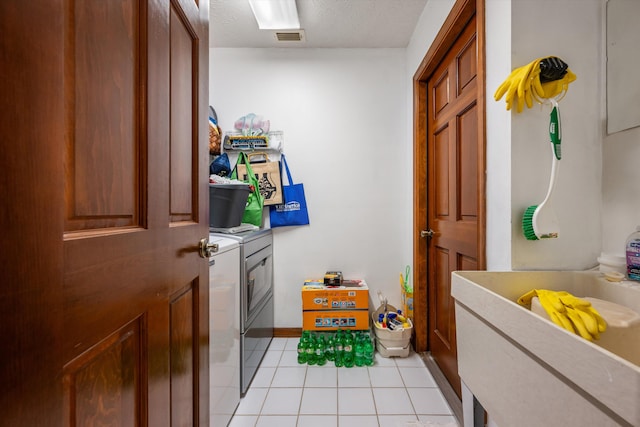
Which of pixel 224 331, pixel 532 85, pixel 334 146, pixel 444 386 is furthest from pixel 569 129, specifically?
pixel 334 146

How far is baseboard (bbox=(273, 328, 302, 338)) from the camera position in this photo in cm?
248

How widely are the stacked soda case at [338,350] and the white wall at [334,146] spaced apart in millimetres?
452

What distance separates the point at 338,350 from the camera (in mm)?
2000

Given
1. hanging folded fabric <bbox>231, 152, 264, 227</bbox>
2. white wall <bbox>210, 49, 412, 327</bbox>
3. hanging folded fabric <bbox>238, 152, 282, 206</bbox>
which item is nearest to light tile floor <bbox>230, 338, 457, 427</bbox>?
white wall <bbox>210, 49, 412, 327</bbox>

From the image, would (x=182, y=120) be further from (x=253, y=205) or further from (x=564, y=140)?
(x=253, y=205)

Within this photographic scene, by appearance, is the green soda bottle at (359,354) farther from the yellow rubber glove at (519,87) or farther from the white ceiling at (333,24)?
the white ceiling at (333,24)

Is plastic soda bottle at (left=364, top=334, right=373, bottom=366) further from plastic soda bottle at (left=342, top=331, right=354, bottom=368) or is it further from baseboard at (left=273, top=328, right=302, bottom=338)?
baseboard at (left=273, top=328, right=302, bottom=338)

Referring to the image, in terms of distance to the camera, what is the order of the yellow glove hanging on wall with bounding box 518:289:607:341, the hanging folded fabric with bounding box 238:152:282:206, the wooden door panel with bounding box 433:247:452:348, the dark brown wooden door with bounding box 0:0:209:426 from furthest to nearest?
the hanging folded fabric with bounding box 238:152:282:206 → the wooden door panel with bounding box 433:247:452:348 → the yellow glove hanging on wall with bounding box 518:289:607:341 → the dark brown wooden door with bounding box 0:0:209:426

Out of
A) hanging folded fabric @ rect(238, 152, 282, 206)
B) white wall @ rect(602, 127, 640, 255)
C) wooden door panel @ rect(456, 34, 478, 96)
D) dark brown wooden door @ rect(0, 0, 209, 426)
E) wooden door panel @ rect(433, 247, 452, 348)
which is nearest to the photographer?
dark brown wooden door @ rect(0, 0, 209, 426)

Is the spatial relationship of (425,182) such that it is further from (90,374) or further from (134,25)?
(90,374)

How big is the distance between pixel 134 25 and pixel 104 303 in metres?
0.57

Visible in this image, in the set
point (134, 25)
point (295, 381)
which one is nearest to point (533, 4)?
point (134, 25)

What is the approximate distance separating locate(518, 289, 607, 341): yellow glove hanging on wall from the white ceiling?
6.57 ft

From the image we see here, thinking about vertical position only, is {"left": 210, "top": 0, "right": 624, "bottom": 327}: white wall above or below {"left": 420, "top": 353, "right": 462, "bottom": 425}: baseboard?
above
